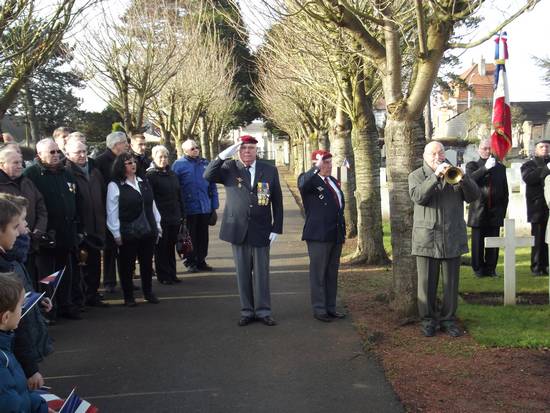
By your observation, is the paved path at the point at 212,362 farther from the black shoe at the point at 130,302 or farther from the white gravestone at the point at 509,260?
the white gravestone at the point at 509,260

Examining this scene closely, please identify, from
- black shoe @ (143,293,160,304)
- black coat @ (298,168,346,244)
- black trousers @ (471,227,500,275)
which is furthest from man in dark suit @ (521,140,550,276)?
black shoe @ (143,293,160,304)

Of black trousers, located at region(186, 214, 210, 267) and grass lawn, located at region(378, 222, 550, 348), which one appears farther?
black trousers, located at region(186, 214, 210, 267)

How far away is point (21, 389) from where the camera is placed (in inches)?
123

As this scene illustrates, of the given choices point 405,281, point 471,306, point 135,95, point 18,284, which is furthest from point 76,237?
point 135,95

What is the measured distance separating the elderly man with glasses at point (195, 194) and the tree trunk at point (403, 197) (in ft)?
12.4

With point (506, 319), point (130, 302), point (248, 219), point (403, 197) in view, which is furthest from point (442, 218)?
point (130, 302)

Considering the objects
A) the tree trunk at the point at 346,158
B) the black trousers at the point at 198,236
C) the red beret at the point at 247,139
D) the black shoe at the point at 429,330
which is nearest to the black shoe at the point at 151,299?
the black trousers at the point at 198,236

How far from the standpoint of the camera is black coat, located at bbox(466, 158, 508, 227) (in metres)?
9.52

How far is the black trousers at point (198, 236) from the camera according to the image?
33.9ft

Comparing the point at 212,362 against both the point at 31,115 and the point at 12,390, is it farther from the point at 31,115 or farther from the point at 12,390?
the point at 31,115

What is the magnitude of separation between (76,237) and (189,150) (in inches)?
119

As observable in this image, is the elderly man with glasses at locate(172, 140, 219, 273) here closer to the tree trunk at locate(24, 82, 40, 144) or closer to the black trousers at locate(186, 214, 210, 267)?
the black trousers at locate(186, 214, 210, 267)

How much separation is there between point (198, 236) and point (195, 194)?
2.55 feet

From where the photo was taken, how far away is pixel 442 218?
6355 millimetres
